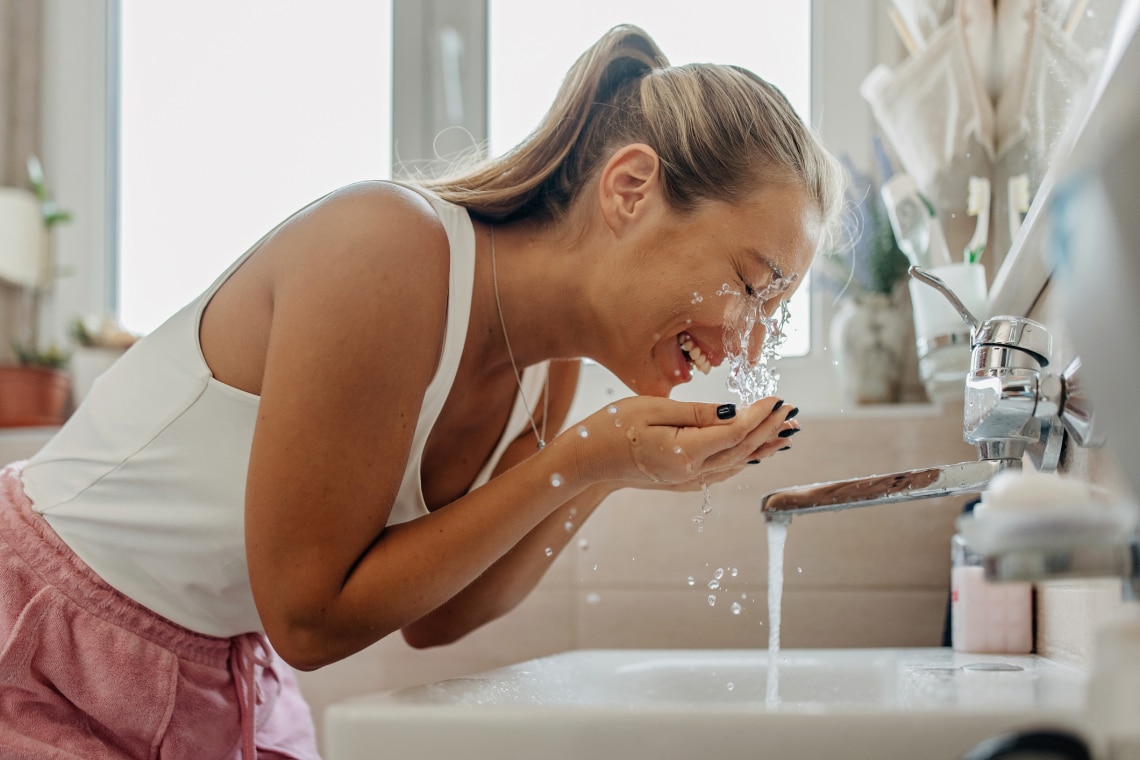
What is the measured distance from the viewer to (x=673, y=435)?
77 cm

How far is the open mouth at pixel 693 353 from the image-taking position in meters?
0.99

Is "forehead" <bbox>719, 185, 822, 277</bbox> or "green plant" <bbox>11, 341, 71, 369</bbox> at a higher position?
"forehead" <bbox>719, 185, 822, 277</bbox>

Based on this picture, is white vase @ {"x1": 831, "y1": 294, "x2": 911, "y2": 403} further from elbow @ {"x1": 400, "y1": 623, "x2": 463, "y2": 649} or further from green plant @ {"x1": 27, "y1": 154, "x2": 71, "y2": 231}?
green plant @ {"x1": 27, "y1": 154, "x2": 71, "y2": 231}

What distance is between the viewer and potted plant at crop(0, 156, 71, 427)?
5.67 feet

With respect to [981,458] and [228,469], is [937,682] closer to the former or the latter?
[981,458]

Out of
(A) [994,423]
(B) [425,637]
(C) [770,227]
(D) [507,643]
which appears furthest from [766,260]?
(D) [507,643]

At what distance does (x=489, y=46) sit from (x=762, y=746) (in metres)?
1.53

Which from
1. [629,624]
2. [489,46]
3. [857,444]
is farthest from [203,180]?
[857,444]

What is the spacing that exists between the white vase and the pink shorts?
924mm

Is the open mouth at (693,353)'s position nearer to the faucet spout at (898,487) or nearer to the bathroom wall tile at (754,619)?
the faucet spout at (898,487)

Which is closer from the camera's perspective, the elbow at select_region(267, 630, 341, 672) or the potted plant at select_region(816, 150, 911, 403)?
the elbow at select_region(267, 630, 341, 672)

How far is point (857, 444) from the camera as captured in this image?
4.61 ft

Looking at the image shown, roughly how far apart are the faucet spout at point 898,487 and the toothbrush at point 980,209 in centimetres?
62

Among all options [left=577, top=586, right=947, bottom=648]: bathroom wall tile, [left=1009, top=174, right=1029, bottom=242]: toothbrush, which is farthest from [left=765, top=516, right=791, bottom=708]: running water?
[left=1009, top=174, right=1029, bottom=242]: toothbrush
